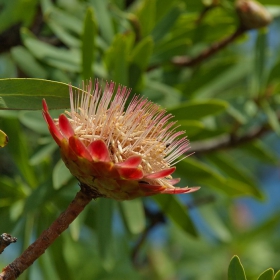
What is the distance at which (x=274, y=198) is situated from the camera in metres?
3.87

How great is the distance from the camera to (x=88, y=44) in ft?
5.17

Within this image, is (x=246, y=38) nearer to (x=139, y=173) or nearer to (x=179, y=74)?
(x=179, y=74)

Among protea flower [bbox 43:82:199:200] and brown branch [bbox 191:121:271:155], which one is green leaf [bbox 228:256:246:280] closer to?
protea flower [bbox 43:82:199:200]

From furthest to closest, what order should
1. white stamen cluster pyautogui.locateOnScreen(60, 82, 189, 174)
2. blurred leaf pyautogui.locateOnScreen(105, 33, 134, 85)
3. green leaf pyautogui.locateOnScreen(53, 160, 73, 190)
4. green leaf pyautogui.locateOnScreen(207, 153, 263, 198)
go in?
green leaf pyautogui.locateOnScreen(207, 153, 263, 198)
blurred leaf pyautogui.locateOnScreen(105, 33, 134, 85)
green leaf pyautogui.locateOnScreen(53, 160, 73, 190)
white stamen cluster pyautogui.locateOnScreen(60, 82, 189, 174)

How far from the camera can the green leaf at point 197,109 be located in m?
1.59

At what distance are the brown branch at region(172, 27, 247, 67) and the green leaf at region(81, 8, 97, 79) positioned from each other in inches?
16.1

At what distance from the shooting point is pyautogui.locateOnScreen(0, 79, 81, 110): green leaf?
1.04m

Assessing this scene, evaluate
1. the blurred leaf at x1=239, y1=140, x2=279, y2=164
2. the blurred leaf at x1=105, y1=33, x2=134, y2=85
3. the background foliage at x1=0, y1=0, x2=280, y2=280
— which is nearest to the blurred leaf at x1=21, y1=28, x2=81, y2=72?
the background foliage at x1=0, y1=0, x2=280, y2=280

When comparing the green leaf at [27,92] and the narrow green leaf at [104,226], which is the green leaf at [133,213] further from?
the green leaf at [27,92]

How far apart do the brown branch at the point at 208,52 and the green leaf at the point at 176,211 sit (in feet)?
1.58

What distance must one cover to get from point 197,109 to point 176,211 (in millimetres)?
292

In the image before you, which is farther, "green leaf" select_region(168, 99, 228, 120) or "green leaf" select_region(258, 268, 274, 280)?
"green leaf" select_region(168, 99, 228, 120)

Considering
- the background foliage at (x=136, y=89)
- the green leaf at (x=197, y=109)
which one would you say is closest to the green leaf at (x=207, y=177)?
the background foliage at (x=136, y=89)

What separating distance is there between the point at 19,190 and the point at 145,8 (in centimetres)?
63
